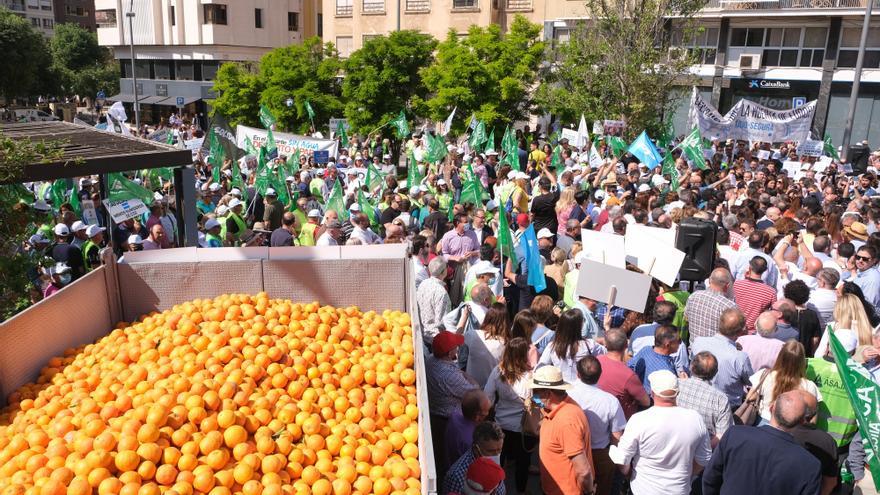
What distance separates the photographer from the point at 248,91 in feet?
85.8

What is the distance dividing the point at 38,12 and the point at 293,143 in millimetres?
79176

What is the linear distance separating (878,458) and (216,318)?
4.78 meters

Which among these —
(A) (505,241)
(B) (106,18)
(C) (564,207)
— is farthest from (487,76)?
(B) (106,18)

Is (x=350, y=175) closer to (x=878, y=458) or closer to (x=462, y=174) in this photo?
(x=462, y=174)

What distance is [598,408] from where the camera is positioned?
4941 mm

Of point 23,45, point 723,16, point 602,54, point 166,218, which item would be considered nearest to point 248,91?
point 602,54

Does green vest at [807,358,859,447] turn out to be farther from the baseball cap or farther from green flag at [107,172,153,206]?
green flag at [107,172,153,206]

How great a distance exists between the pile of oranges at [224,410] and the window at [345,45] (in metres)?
36.2

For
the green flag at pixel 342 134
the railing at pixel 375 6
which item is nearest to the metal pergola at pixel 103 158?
the green flag at pixel 342 134

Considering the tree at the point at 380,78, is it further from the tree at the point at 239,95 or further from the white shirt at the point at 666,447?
the white shirt at the point at 666,447

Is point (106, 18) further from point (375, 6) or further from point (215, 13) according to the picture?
point (375, 6)

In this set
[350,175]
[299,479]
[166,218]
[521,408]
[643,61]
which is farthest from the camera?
[643,61]

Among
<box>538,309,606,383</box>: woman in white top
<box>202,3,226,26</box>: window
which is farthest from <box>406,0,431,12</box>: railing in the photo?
<box>538,309,606,383</box>: woman in white top

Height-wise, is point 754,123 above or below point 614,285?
above
